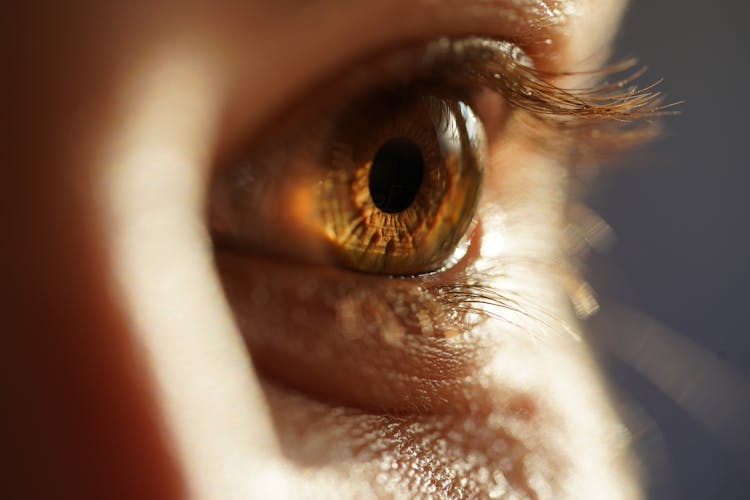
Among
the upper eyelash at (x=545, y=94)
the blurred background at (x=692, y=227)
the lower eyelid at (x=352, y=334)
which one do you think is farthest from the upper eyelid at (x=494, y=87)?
the blurred background at (x=692, y=227)

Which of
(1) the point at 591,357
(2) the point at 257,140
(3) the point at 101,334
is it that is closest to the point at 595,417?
(1) the point at 591,357

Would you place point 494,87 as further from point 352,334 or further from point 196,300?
point 196,300

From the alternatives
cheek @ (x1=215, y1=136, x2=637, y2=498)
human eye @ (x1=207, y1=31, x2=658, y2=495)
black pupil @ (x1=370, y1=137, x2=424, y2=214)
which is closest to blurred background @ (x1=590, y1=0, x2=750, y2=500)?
cheek @ (x1=215, y1=136, x2=637, y2=498)

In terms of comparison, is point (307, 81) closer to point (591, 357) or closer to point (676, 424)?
point (591, 357)

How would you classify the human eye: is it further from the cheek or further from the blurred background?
the blurred background

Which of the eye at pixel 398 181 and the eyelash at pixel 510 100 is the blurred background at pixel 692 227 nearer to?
the eyelash at pixel 510 100

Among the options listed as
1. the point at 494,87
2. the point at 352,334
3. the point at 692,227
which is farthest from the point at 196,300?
the point at 692,227
